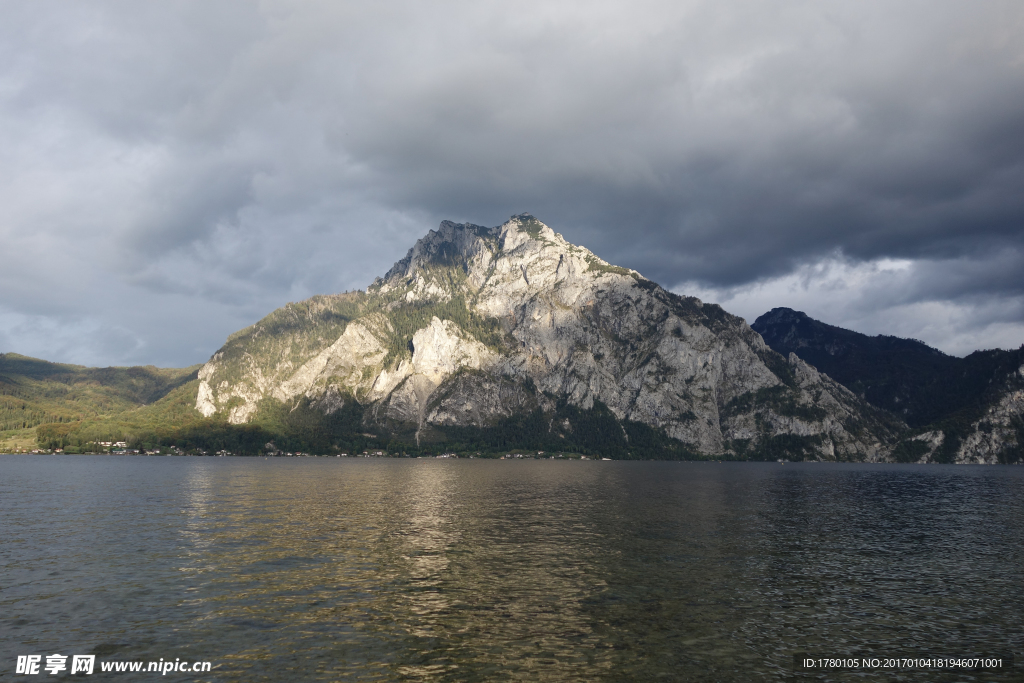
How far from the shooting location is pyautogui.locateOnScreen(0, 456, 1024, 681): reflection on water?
33.2 metres

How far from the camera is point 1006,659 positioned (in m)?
34.8

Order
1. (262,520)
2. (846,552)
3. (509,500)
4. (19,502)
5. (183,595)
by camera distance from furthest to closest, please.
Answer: (509,500)
(19,502)
(262,520)
(846,552)
(183,595)

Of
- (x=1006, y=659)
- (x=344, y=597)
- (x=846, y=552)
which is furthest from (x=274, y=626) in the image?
(x=846, y=552)

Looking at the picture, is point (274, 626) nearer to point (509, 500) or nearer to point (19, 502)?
point (509, 500)

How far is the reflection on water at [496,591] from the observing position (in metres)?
33.2

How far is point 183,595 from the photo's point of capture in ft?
145

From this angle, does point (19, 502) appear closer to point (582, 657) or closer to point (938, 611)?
point (582, 657)

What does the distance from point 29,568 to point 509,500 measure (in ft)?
268

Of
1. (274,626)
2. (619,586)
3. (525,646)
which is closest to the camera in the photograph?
(525,646)

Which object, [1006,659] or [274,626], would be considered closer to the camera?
[1006,659]

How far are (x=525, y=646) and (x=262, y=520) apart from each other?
63886 millimetres

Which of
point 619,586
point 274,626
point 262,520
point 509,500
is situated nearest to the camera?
point 274,626

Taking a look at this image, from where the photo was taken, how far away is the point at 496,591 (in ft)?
154

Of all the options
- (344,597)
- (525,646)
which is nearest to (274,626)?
(344,597)
